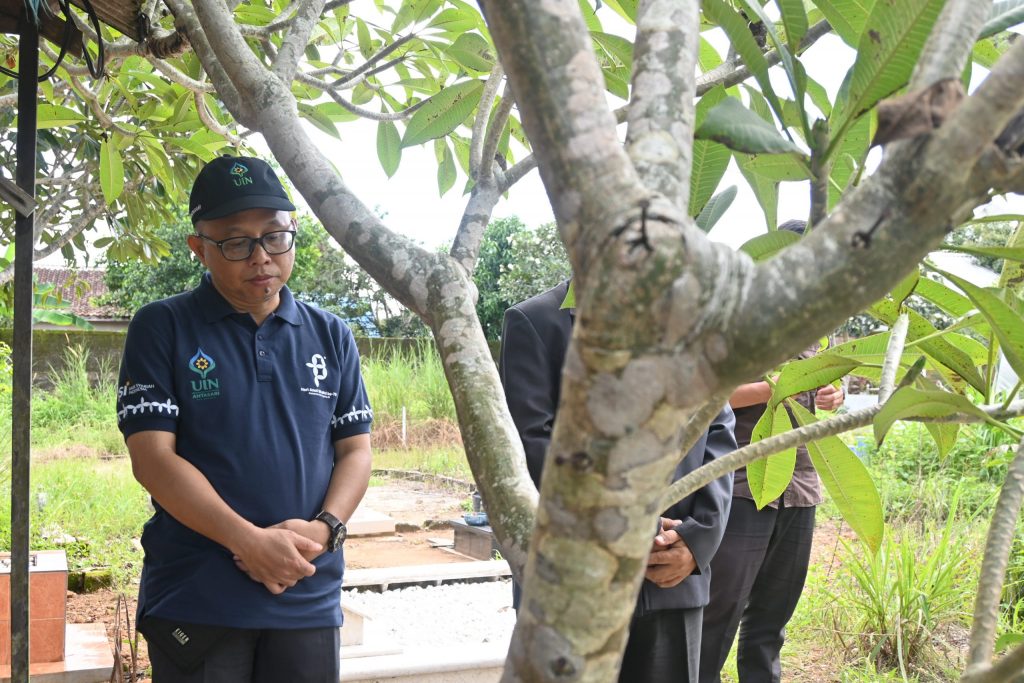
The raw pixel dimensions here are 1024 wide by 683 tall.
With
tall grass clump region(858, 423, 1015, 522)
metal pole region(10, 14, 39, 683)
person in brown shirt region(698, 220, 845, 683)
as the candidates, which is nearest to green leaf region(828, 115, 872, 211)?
metal pole region(10, 14, 39, 683)

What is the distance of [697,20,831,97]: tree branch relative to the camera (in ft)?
3.00

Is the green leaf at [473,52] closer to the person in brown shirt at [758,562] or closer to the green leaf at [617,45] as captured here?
the green leaf at [617,45]

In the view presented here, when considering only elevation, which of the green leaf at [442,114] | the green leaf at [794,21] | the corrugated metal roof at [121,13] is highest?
the corrugated metal roof at [121,13]

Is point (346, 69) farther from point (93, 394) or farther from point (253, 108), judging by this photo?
point (93, 394)

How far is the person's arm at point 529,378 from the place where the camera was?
2.01m

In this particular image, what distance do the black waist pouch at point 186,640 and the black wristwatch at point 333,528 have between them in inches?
9.9

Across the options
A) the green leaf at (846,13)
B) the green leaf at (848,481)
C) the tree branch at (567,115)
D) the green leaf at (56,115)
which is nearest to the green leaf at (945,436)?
the green leaf at (848,481)

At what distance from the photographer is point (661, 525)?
1990 millimetres

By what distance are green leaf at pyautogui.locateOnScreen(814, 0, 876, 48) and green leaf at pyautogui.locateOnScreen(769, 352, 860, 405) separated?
11.0 inches

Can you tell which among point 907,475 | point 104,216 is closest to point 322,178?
point 104,216

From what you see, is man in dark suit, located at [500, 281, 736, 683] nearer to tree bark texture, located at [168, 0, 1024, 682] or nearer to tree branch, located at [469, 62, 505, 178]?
tree branch, located at [469, 62, 505, 178]

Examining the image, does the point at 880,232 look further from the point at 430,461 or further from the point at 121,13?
the point at 430,461

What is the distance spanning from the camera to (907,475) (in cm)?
702

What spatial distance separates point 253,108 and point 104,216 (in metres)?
3.41
